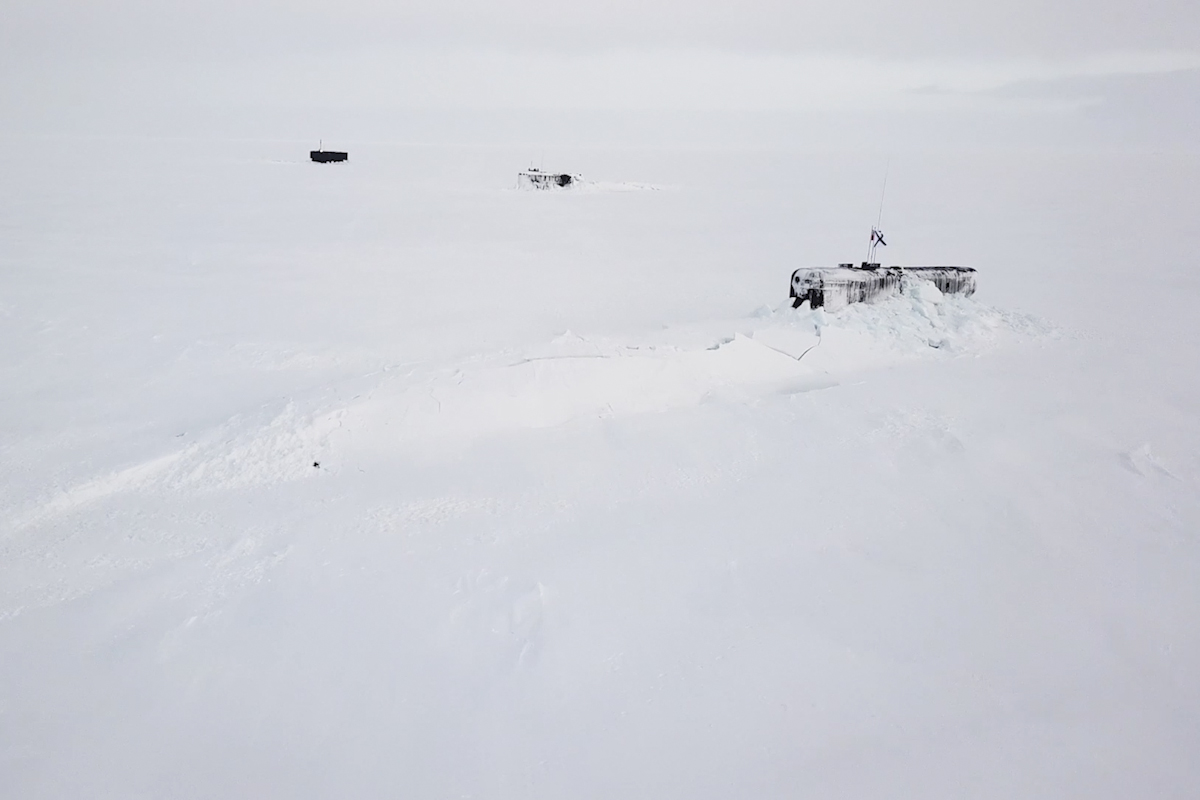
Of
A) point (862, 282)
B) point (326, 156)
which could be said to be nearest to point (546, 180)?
point (326, 156)

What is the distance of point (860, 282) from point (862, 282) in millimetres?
31

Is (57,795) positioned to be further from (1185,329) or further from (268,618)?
(1185,329)

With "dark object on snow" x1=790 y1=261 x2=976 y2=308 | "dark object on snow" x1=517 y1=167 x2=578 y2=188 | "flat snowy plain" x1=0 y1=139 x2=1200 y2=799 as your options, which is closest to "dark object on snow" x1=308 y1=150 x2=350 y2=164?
"dark object on snow" x1=517 y1=167 x2=578 y2=188

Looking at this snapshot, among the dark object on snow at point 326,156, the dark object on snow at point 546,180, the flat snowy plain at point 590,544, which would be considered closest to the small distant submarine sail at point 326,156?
the dark object on snow at point 326,156

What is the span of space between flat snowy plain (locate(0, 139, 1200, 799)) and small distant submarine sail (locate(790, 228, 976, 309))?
351 millimetres

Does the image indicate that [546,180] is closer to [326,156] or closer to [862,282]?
[326,156]

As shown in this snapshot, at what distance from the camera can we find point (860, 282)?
26.9ft

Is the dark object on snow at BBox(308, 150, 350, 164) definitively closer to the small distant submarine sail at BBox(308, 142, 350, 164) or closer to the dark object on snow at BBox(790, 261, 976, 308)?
the small distant submarine sail at BBox(308, 142, 350, 164)

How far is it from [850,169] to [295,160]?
947 inches

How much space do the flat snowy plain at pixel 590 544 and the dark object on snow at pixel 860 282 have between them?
0.36 metres

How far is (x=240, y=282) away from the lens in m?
10.1

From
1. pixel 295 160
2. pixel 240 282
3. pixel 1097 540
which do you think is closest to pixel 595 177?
pixel 295 160

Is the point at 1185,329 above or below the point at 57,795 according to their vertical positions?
above

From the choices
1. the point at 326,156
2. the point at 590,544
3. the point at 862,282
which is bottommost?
the point at 590,544
